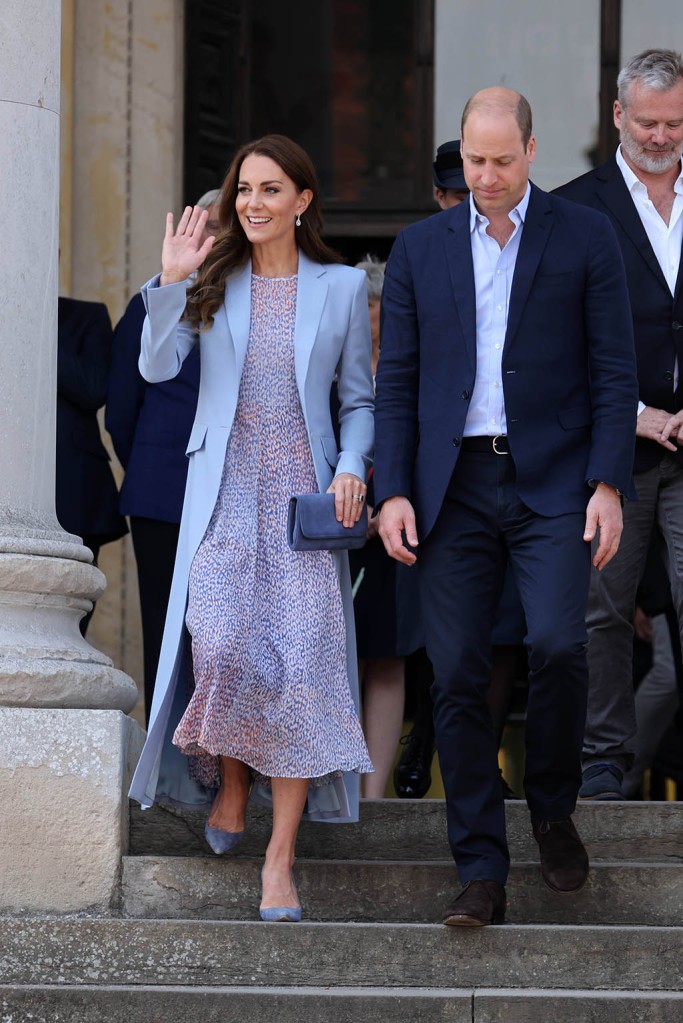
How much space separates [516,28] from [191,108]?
1.52 meters

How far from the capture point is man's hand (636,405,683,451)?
223 inches

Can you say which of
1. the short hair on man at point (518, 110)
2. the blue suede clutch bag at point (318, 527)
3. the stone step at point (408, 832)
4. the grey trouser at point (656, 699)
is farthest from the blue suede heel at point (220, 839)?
the grey trouser at point (656, 699)

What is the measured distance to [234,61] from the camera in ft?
28.9

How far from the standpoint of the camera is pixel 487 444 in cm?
498

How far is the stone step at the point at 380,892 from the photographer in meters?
5.04

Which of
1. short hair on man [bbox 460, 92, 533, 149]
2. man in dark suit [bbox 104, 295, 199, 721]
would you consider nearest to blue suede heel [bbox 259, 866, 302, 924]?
man in dark suit [bbox 104, 295, 199, 721]

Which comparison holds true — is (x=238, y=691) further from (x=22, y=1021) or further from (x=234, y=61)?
(x=234, y=61)

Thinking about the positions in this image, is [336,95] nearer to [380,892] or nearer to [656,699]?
[656,699]

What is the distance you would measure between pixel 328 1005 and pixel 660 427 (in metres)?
2.02

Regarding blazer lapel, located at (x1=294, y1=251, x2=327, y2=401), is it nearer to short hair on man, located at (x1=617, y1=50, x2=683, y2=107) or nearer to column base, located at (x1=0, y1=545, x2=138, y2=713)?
column base, located at (x1=0, y1=545, x2=138, y2=713)

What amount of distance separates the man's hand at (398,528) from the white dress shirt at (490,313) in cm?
25

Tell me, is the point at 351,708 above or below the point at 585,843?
above

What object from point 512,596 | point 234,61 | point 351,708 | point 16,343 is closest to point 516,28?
point 234,61

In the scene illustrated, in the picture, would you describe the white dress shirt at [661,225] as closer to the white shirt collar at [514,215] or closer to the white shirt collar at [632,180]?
the white shirt collar at [632,180]
